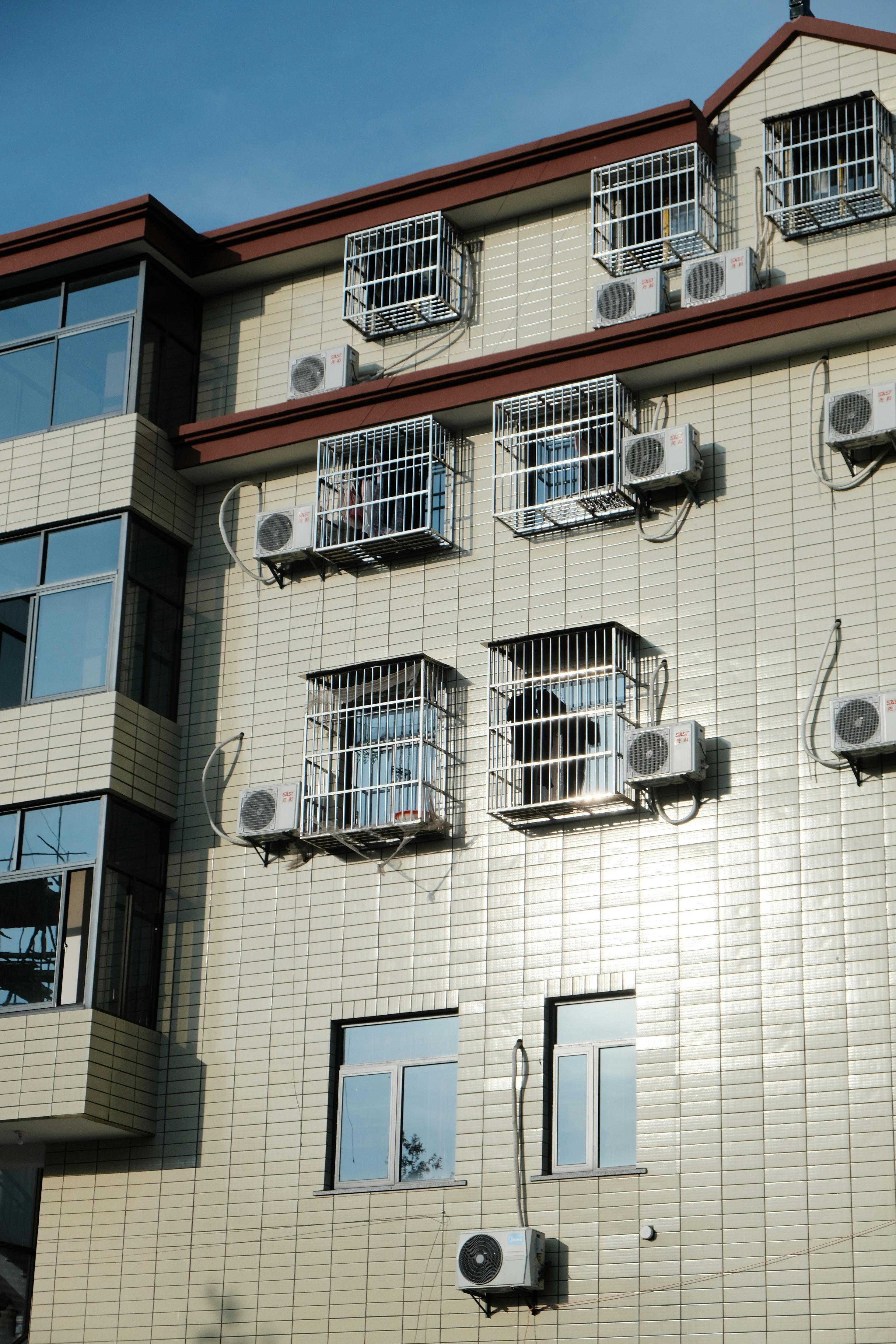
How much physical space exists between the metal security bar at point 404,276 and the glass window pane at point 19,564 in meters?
3.95

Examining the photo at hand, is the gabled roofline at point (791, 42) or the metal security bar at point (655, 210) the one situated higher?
the gabled roofline at point (791, 42)

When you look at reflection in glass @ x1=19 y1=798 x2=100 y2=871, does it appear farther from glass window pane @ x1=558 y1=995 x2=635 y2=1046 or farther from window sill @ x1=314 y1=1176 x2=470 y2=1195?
glass window pane @ x1=558 y1=995 x2=635 y2=1046

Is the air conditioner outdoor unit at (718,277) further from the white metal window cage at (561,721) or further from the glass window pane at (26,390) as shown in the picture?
the glass window pane at (26,390)

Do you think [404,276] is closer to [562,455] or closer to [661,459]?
[562,455]

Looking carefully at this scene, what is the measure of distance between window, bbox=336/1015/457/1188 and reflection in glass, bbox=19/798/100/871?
3002mm

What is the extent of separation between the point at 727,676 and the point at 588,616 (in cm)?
150

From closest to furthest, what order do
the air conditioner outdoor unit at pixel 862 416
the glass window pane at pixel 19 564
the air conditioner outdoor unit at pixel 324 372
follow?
the air conditioner outdoor unit at pixel 862 416
the glass window pane at pixel 19 564
the air conditioner outdoor unit at pixel 324 372

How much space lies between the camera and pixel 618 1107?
47.6ft

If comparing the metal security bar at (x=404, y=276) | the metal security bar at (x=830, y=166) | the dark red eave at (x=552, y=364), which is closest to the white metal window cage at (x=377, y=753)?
the dark red eave at (x=552, y=364)

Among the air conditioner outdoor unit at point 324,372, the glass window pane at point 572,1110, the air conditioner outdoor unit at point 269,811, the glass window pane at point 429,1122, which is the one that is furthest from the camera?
the air conditioner outdoor unit at point 324,372

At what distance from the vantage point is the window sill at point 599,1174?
14.0 metres

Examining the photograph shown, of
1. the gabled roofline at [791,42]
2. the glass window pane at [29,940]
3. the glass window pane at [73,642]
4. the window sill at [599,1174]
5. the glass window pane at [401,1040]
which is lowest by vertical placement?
the window sill at [599,1174]

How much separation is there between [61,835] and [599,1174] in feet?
19.4

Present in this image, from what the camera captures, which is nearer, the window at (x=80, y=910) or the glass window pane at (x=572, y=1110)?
the glass window pane at (x=572, y=1110)
